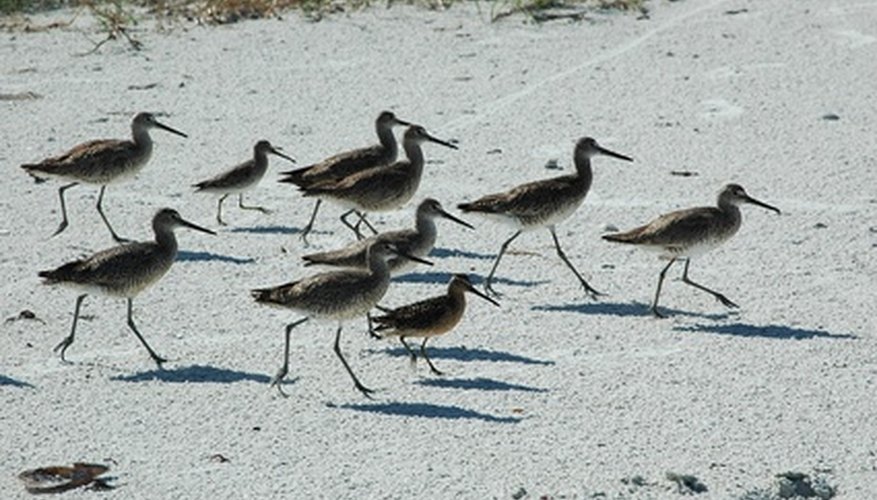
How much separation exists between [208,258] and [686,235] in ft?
10.1

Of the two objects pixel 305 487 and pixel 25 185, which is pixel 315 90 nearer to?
pixel 25 185

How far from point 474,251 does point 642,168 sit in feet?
6.71

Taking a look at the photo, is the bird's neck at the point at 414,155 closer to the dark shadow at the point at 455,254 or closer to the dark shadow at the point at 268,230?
the dark shadow at the point at 455,254

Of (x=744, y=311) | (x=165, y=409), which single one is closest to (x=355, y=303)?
(x=165, y=409)

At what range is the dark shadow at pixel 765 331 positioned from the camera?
9594 mm

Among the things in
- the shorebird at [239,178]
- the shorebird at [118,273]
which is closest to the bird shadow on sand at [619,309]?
the shorebird at [118,273]

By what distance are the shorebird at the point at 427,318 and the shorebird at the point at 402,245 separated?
66 cm

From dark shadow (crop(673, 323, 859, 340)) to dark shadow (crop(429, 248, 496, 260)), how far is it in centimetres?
186

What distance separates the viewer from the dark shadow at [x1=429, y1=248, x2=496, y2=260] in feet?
37.7

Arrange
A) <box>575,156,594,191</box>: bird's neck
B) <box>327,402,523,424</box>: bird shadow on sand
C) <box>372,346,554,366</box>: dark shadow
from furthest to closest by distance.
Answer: <box>575,156,594,191</box>: bird's neck → <box>372,346,554,366</box>: dark shadow → <box>327,402,523,424</box>: bird shadow on sand

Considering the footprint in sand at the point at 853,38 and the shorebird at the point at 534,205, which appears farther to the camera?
the footprint in sand at the point at 853,38

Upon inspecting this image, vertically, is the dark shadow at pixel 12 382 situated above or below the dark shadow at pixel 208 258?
above

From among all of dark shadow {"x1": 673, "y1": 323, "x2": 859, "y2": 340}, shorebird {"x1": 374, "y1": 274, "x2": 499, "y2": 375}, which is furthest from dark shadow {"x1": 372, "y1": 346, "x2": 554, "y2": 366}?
dark shadow {"x1": 673, "y1": 323, "x2": 859, "y2": 340}

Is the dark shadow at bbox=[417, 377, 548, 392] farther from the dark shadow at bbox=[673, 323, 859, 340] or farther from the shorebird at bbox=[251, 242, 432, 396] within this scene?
the dark shadow at bbox=[673, 323, 859, 340]
